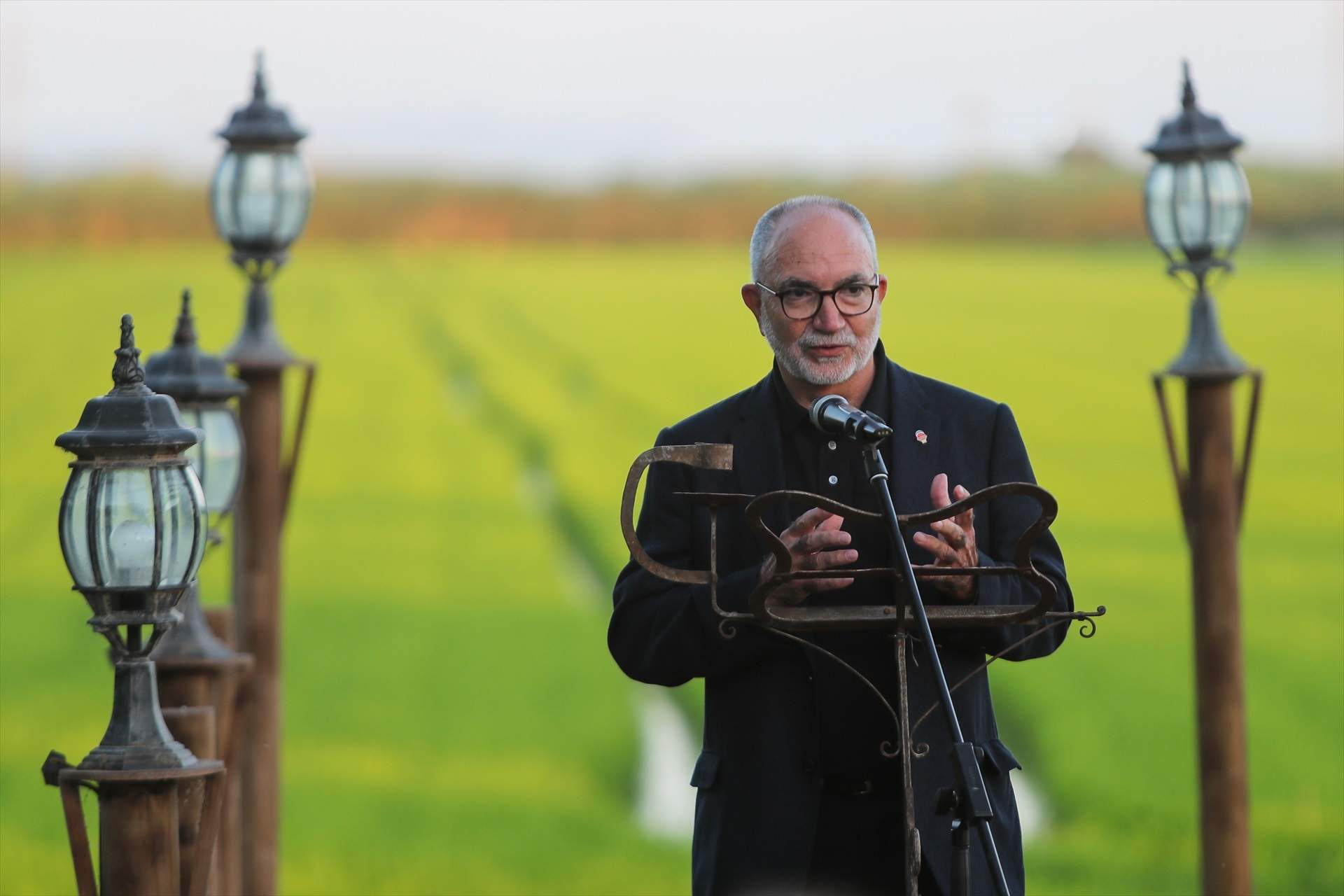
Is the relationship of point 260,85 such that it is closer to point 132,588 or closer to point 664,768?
point 132,588

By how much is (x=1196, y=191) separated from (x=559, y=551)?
2044 centimetres

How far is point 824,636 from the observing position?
3990 millimetres

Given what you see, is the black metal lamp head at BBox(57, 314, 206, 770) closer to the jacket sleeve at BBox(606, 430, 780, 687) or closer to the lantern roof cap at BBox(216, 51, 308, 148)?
the jacket sleeve at BBox(606, 430, 780, 687)

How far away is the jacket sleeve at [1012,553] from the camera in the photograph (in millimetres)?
3793

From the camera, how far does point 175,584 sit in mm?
4602

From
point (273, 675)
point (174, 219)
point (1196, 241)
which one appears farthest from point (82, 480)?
point (174, 219)

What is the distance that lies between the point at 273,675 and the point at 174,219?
48.0 m

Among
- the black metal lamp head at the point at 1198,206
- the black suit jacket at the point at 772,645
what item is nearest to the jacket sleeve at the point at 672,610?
the black suit jacket at the point at 772,645

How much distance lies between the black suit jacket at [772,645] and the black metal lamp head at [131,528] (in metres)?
0.98

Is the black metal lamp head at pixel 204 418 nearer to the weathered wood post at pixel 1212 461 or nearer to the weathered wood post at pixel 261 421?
the weathered wood post at pixel 261 421

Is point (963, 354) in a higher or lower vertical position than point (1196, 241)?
higher

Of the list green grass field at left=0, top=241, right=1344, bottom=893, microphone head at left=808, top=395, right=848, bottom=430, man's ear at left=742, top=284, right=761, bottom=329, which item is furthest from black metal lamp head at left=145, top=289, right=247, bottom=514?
green grass field at left=0, top=241, right=1344, bottom=893

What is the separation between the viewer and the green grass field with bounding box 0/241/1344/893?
14.5 metres

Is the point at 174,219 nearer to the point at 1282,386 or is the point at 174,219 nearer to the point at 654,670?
the point at 1282,386
